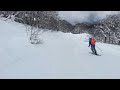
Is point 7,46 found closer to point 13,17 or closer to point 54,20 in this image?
point 13,17

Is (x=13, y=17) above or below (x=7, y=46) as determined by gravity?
above

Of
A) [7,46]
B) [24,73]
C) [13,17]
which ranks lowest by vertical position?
[24,73]

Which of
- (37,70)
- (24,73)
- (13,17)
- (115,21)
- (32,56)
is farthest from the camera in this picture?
(115,21)

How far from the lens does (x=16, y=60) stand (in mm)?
9797
